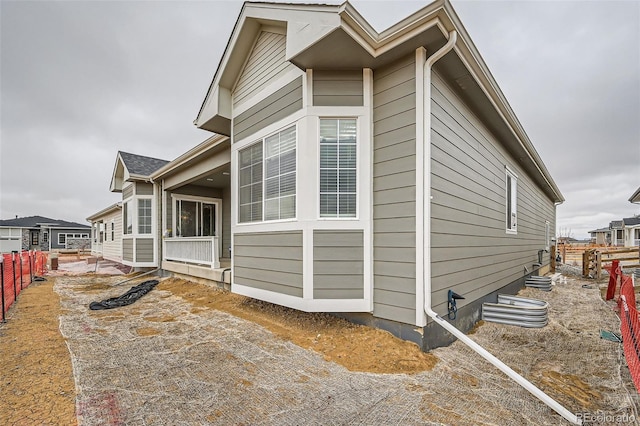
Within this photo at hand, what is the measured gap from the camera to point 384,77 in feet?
12.8

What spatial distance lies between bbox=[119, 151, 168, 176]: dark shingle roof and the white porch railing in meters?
3.25

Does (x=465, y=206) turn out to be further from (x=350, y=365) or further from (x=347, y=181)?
(x=350, y=365)

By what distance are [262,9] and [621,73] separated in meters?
14.1

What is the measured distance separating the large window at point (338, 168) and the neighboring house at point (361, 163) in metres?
0.01

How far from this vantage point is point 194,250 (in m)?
8.34

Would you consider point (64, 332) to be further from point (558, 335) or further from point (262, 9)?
point (558, 335)

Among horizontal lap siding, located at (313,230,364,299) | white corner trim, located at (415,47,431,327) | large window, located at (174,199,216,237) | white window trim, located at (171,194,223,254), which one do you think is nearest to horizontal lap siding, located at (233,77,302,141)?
white corner trim, located at (415,47,431,327)

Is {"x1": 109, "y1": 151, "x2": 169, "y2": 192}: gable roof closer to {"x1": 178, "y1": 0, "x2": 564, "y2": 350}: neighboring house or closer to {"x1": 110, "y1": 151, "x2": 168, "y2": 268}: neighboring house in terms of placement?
{"x1": 110, "y1": 151, "x2": 168, "y2": 268}: neighboring house

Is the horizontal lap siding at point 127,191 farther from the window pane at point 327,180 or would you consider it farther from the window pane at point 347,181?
the window pane at point 347,181

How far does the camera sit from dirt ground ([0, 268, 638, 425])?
2309 millimetres

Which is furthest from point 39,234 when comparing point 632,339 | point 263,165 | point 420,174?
point 632,339

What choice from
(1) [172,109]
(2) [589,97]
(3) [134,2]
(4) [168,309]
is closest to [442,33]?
(4) [168,309]

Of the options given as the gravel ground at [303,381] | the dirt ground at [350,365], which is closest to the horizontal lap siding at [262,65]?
the dirt ground at [350,365]

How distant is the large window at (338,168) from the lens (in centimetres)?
399
